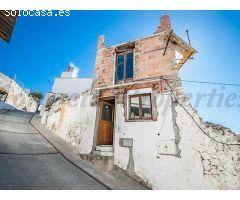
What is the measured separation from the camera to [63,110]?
11117 millimetres

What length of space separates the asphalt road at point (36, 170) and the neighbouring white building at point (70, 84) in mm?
13903

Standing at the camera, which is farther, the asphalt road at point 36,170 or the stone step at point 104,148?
the stone step at point 104,148

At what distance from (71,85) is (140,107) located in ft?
52.1

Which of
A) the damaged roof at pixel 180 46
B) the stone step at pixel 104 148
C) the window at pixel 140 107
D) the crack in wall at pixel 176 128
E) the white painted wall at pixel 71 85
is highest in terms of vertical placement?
the white painted wall at pixel 71 85

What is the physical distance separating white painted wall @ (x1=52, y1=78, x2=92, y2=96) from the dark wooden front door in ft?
38.6

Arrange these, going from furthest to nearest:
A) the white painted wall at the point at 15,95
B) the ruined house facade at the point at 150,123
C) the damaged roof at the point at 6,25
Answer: the white painted wall at the point at 15,95
the ruined house facade at the point at 150,123
the damaged roof at the point at 6,25

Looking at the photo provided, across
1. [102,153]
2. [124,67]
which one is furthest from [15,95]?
[102,153]

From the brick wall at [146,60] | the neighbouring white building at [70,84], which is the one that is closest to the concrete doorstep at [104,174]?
the brick wall at [146,60]

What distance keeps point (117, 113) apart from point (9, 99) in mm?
22858

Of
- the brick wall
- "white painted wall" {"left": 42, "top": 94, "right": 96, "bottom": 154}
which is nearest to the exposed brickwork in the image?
the brick wall

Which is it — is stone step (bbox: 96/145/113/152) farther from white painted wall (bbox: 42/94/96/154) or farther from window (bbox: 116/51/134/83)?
window (bbox: 116/51/134/83)

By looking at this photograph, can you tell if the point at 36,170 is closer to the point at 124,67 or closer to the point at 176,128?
the point at 176,128

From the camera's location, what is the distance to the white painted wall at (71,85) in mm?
21311

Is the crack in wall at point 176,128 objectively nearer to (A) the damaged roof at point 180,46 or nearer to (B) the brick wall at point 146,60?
(B) the brick wall at point 146,60
